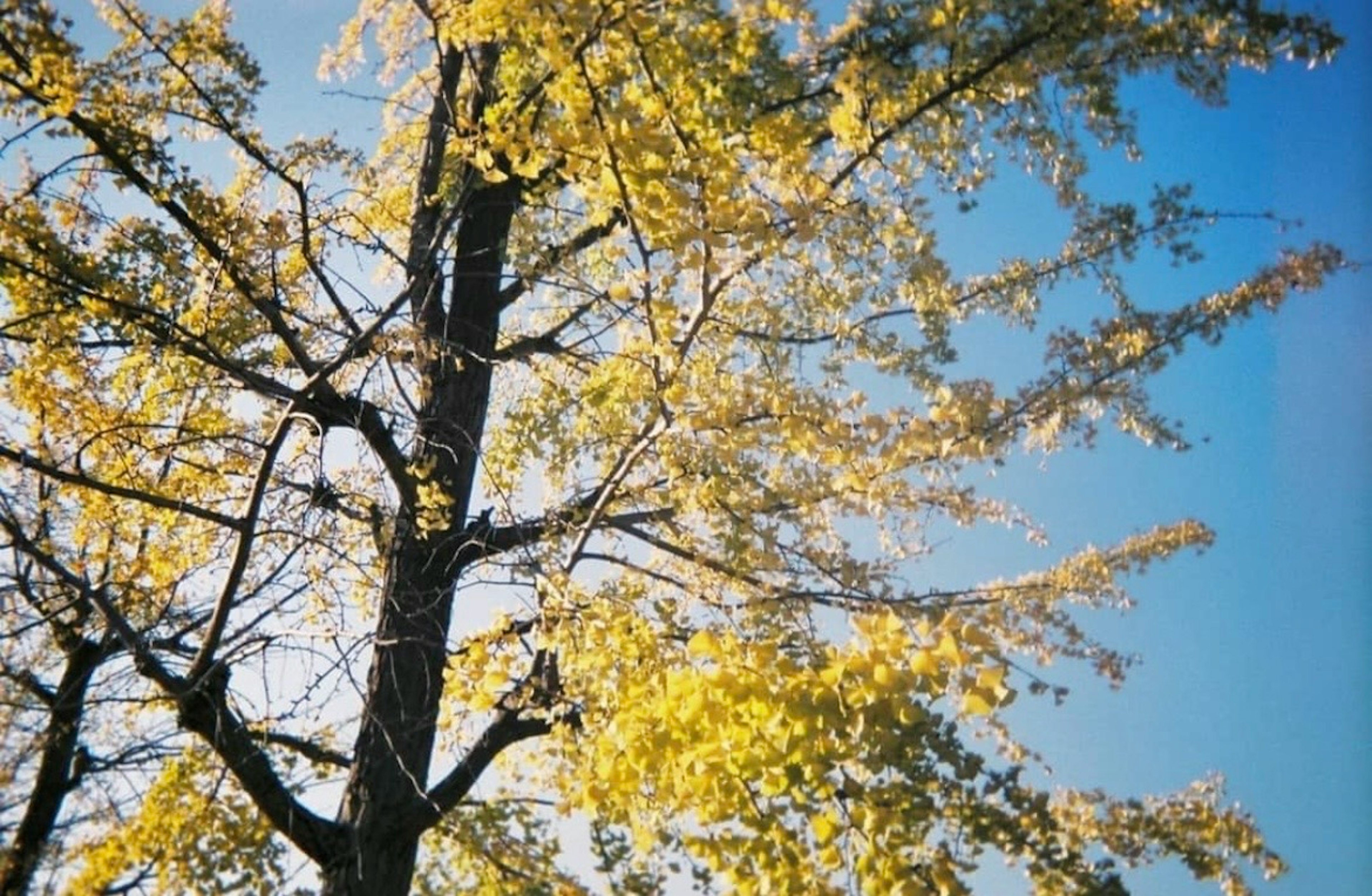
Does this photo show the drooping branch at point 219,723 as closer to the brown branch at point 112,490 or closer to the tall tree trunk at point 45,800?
the brown branch at point 112,490

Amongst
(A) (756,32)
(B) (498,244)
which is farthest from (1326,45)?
(B) (498,244)

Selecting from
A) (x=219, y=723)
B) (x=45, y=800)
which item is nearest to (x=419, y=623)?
(x=219, y=723)

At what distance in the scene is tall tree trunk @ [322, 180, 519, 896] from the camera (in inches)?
158

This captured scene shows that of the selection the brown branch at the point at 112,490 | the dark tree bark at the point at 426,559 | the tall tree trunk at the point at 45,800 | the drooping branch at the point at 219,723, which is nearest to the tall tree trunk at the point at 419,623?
the dark tree bark at the point at 426,559

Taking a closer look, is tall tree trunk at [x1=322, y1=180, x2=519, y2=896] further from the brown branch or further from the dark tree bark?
the brown branch

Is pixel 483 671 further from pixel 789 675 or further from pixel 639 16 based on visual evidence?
pixel 639 16

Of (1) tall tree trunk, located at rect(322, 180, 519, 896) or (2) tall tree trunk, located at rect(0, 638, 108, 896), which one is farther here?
(2) tall tree trunk, located at rect(0, 638, 108, 896)

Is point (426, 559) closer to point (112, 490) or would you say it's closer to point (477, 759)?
point (477, 759)

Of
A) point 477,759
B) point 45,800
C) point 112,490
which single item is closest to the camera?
point 112,490

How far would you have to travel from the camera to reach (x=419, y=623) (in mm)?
4449

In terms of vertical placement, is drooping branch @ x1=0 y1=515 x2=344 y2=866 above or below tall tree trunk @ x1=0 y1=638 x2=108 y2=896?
below

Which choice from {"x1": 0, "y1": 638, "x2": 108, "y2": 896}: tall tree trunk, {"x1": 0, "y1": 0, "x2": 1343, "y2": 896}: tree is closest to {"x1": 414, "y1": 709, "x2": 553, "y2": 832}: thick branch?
{"x1": 0, "y1": 0, "x2": 1343, "y2": 896}: tree

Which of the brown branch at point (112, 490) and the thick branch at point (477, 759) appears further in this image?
the thick branch at point (477, 759)

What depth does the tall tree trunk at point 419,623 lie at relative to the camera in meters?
4.02
